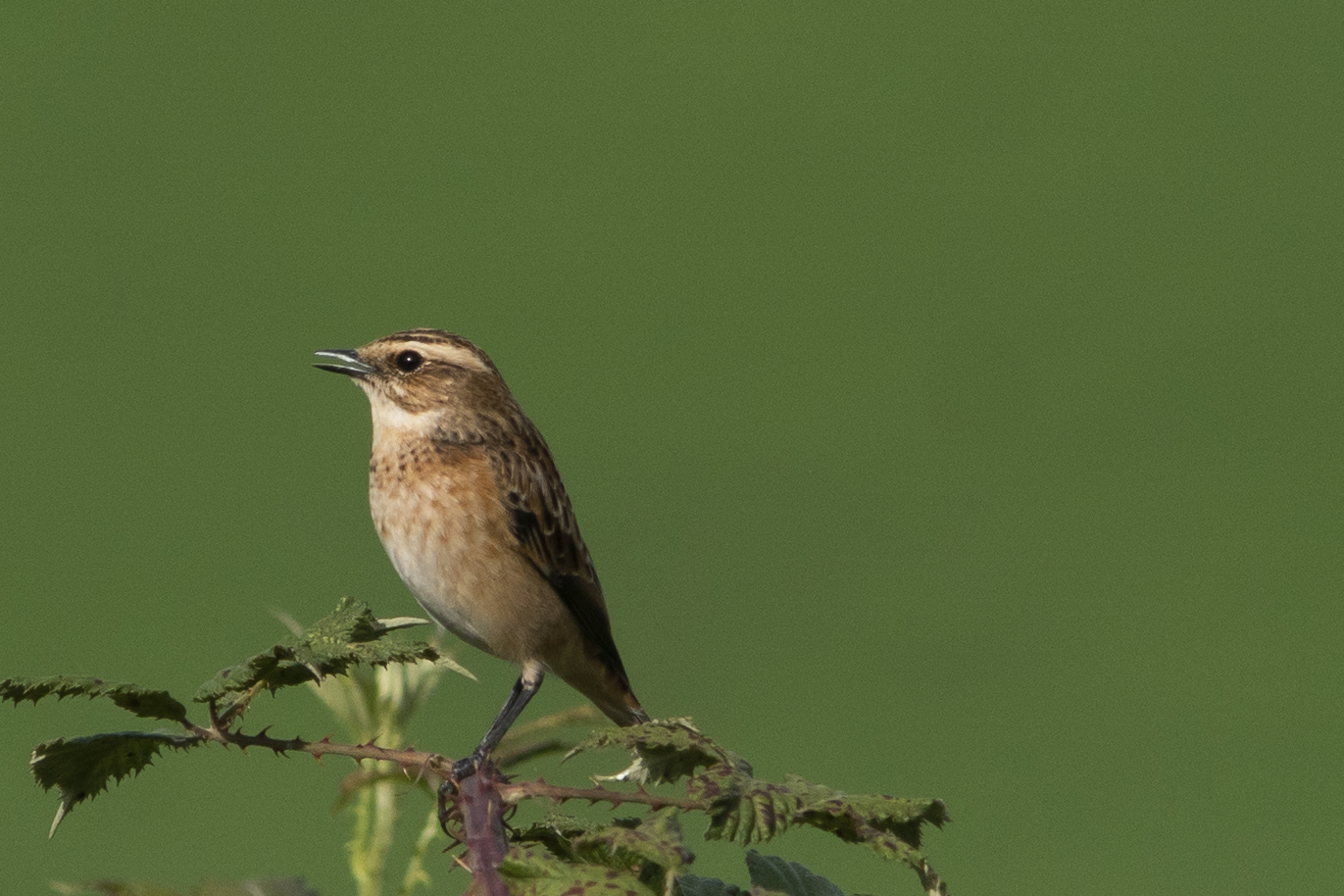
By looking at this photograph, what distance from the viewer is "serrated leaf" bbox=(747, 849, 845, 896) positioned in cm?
106

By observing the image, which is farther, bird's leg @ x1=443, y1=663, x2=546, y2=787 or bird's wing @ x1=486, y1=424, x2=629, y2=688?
bird's wing @ x1=486, y1=424, x2=629, y2=688

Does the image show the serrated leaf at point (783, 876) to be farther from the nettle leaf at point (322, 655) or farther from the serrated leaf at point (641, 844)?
the nettle leaf at point (322, 655)

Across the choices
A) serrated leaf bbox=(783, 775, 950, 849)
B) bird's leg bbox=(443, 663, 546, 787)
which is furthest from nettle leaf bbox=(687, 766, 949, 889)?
bird's leg bbox=(443, 663, 546, 787)

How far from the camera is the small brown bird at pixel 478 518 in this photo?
2.99 metres

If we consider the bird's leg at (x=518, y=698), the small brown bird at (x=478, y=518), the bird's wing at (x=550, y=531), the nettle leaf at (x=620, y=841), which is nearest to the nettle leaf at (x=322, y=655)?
the nettle leaf at (x=620, y=841)

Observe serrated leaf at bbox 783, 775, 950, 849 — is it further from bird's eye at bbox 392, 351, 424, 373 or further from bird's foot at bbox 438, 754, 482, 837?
bird's eye at bbox 392, 351, 424, 373

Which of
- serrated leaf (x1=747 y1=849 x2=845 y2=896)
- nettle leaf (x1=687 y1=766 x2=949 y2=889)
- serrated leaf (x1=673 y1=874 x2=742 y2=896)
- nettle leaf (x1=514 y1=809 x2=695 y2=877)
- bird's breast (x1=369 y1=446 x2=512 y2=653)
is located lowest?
bird's breast (x1=369 y1=446 x2=512 y2=653)

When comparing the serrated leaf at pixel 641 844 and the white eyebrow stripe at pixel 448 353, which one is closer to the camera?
the serrated leaf at pixel 641 844

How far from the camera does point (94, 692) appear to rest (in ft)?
3.55

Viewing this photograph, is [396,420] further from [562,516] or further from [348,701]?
[348,701]

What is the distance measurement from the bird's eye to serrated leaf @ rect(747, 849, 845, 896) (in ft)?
6.96

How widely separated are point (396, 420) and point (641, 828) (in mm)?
2255

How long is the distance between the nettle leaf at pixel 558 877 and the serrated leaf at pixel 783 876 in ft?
0.43

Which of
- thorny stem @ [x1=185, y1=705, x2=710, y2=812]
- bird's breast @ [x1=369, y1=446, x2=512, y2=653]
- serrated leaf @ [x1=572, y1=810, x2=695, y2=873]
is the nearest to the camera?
serrated leaf @ [x1=572, y1=810, x2=695, y2=873]
